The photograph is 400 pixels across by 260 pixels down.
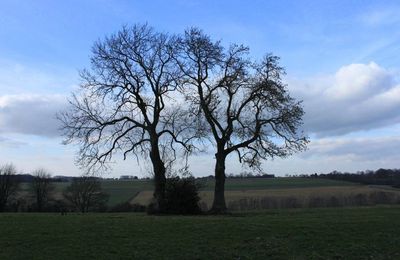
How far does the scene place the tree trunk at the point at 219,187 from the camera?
36406 millimetres

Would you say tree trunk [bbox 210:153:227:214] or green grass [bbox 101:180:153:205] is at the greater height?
green grass [bbox 101:180:153:205]

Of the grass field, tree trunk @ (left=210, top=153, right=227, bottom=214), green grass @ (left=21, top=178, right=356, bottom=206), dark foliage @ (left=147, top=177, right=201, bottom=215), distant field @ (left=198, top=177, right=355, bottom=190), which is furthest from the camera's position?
distant field @ (left=198, top=177, right=355, bottom=190)

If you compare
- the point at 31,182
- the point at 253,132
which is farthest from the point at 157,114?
the point at 31,182

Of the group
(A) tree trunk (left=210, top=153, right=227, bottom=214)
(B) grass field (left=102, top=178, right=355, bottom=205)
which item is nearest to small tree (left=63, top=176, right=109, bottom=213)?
(B) grass field (left=102, top=178, right=355, bottom=205)

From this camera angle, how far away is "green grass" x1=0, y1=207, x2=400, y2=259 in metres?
15.1

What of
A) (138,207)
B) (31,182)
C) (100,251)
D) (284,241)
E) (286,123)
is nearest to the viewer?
(100,251)

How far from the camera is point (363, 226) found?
20062mm

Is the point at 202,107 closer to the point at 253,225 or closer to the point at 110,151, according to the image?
the point at 110,151

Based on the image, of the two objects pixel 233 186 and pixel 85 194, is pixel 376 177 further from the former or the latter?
pixel 85 194

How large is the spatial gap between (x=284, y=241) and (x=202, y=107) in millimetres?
21990

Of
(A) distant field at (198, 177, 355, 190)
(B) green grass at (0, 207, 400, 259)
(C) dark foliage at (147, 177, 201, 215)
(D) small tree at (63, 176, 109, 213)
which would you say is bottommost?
(B) green grass at (0, 207, 400, 259)

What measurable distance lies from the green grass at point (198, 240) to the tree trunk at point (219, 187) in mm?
15946

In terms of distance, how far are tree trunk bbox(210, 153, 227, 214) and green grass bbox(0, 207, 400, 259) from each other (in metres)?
15.9

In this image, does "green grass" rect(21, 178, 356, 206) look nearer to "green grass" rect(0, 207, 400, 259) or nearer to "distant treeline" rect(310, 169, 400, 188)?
"distant treeline" rect(310, 169, 400, 188)
